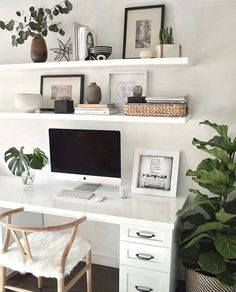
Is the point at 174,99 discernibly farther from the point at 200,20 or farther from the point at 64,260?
the point at 64,260

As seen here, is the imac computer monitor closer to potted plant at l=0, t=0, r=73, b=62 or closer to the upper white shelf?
the upper white shelf

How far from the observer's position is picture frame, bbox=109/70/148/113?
2.23 meters

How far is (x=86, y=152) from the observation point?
7.49 feet

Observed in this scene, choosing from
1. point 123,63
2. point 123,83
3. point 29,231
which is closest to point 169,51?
point 123,63

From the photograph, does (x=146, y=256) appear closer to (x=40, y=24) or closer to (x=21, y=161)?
(x=21, y=161)

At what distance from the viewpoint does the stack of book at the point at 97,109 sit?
6.91 feet

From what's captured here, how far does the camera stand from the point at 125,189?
217cm

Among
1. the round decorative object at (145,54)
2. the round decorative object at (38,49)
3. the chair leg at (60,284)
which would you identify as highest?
the round decorative object at (38,49)

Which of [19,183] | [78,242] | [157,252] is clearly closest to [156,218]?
[157,252]

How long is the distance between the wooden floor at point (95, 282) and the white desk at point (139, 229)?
47 centimetres

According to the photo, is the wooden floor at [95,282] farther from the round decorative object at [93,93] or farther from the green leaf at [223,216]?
the round decorative object at [93,93]

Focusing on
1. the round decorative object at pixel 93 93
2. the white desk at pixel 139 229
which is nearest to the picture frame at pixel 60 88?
the round decorative object at pixel 93 93

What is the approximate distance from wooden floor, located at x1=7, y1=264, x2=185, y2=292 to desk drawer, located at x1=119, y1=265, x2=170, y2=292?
0.47 meters

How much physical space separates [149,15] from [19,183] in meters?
1.66
